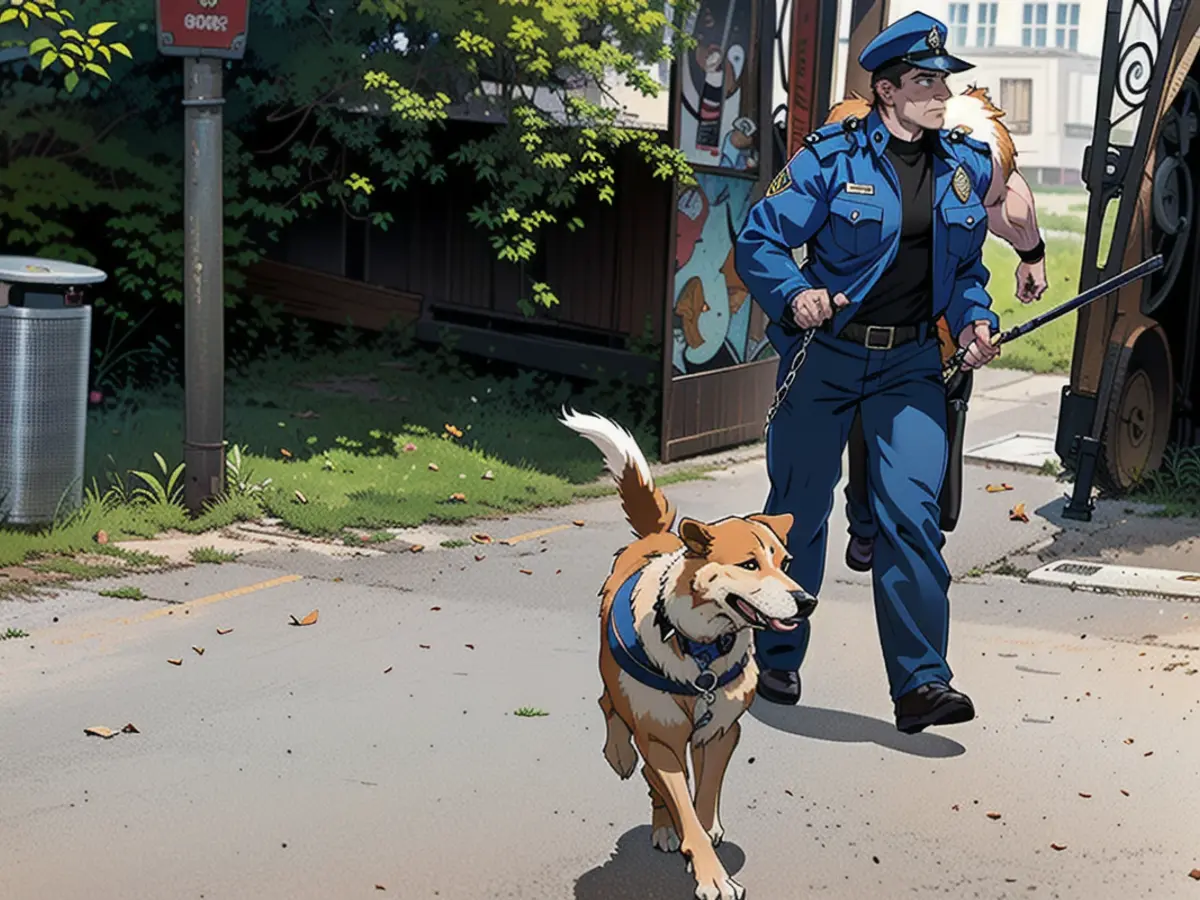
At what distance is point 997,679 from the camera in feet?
26.4

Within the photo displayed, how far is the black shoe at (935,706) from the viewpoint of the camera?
6.81 metres

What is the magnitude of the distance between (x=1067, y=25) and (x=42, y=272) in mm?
68914

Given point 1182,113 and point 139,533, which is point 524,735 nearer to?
point 139,533

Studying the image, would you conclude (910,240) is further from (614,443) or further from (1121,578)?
(1121,578)

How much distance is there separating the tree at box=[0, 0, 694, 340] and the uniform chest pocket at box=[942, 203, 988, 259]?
20.2ft

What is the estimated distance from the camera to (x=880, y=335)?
6.69m

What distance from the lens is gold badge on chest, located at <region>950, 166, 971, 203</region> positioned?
6.62m

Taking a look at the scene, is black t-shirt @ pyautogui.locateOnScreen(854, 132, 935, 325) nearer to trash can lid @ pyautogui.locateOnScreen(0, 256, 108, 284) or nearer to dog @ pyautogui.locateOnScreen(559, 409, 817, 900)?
dog @ pyautogui.locateOnScreen(559, 409, 817, 900)

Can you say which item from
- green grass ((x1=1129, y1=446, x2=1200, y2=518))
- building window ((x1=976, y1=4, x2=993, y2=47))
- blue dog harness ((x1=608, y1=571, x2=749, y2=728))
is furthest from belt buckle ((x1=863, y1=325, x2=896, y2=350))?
building window ((x1=976, y1=4, x2=993, y2=47))

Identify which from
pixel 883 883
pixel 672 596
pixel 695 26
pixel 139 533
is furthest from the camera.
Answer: pixel 695 26

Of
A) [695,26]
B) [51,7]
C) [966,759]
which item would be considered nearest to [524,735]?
[966,759]

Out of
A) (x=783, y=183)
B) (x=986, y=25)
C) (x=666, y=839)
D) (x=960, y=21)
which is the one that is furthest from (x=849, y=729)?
(x=986, y=25)

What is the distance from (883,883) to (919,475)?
1.76 m

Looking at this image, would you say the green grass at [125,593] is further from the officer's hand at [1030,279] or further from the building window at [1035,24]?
the building window at [1035,24]
